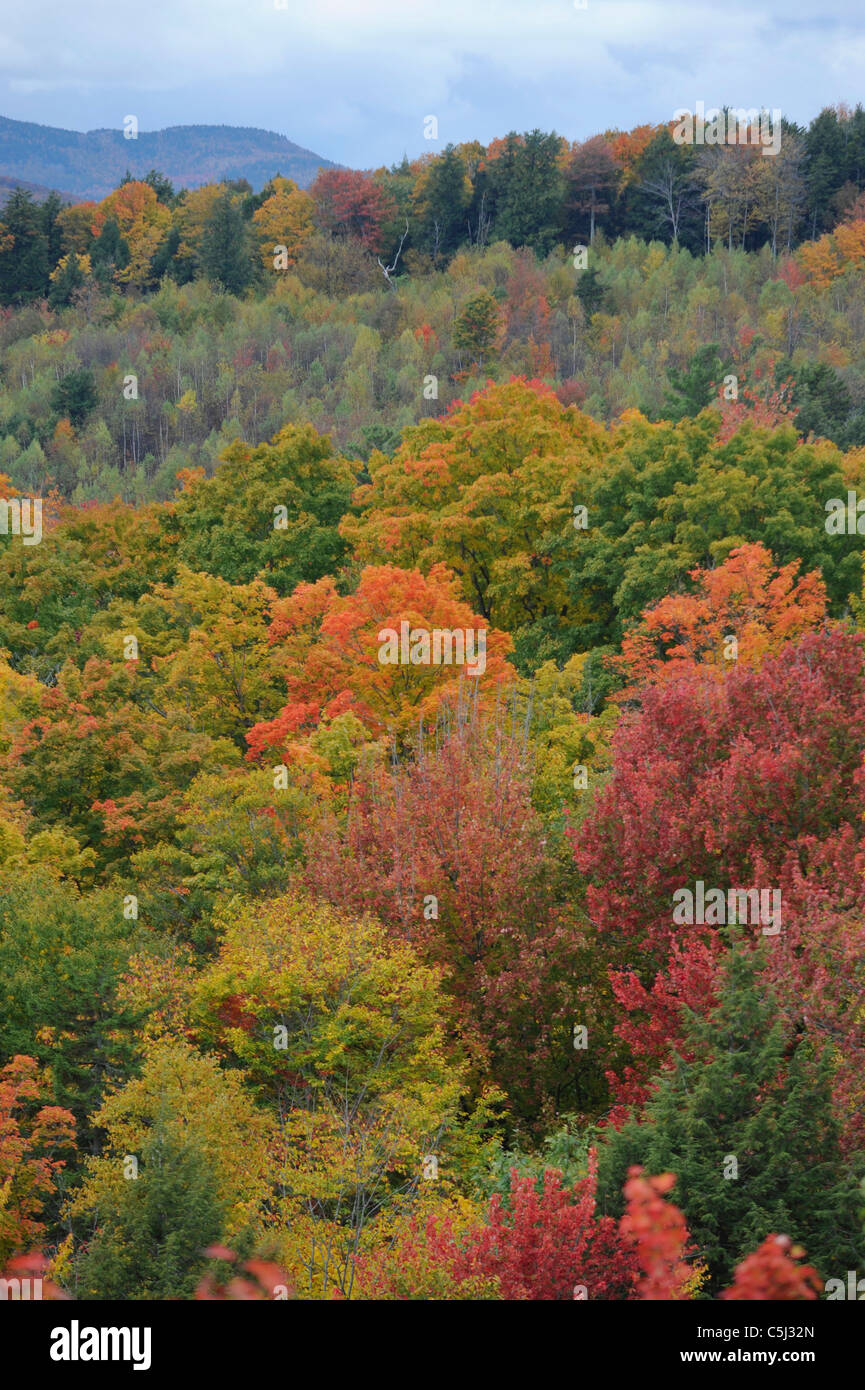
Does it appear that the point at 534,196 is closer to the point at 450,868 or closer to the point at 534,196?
the point at 534,196

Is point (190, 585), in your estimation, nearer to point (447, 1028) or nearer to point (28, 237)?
point (447, 1028)

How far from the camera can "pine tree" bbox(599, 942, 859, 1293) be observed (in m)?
14.6

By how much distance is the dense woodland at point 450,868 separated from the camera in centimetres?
1516

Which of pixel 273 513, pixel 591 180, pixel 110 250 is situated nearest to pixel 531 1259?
pixel 273 513

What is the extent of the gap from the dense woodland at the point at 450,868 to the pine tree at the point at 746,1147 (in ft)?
0.18

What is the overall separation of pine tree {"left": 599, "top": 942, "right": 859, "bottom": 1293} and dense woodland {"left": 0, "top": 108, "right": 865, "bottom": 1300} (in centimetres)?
5

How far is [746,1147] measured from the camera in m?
14.9

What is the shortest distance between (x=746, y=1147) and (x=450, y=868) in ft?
31.0

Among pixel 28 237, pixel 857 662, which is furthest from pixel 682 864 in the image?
pixel 28 237

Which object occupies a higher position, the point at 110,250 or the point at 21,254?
the point at 110,250

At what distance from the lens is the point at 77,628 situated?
46.8 metres

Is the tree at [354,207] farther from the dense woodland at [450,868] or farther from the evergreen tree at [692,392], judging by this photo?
the evergreen tree at [692,392]

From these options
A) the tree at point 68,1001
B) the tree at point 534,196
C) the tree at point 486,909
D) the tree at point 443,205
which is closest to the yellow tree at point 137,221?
the tree at point 443,205

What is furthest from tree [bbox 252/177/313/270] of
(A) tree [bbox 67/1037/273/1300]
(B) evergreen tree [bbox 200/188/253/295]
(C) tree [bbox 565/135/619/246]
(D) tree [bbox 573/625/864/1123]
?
(A) tree [bbox 67/1037/273/1300]
